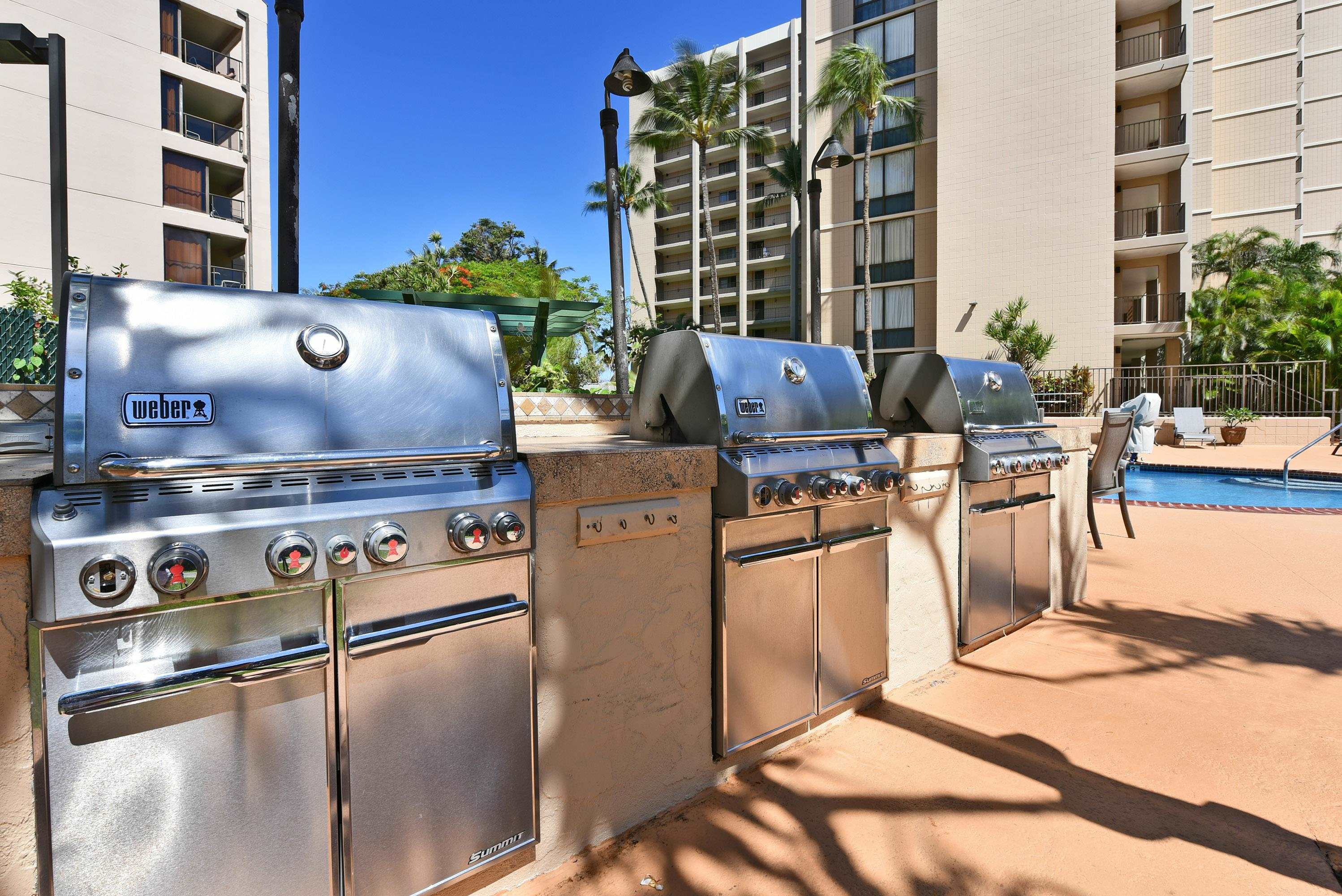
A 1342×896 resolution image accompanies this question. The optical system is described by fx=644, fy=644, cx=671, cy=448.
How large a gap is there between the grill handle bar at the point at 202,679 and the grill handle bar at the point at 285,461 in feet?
1.21

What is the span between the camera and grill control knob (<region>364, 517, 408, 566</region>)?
136 centimetres

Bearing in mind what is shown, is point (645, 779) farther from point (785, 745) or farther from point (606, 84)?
point (606, 84)

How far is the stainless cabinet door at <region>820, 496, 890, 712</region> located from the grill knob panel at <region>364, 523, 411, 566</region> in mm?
1527

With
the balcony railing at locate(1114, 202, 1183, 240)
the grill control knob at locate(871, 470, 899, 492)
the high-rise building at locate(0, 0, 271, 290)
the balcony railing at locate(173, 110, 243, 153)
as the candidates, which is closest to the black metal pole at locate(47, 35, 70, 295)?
the grill control knob at locate(871, 470, 899, 492)

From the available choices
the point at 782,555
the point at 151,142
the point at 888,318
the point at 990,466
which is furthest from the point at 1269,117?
the point at 151,142

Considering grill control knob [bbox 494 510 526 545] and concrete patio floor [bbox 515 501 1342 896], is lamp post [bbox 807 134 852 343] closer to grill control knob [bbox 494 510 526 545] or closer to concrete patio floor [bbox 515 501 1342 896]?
concrete patio floor [bbox 515 501 1342 896]

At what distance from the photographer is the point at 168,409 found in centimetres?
125

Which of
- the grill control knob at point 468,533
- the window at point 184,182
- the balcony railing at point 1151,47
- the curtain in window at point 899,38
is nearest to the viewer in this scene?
the grill control knob at point 468,533

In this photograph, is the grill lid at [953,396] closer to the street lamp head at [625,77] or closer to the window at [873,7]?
the street lamp head at [625,77]

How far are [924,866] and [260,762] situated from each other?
5.67 ft

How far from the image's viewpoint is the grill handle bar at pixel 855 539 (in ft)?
7.95

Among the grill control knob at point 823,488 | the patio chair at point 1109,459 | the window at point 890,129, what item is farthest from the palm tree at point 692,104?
the grill control knob at point 823,488

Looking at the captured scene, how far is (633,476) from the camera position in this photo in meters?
1.91

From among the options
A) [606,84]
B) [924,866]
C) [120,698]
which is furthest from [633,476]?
[606,84]
